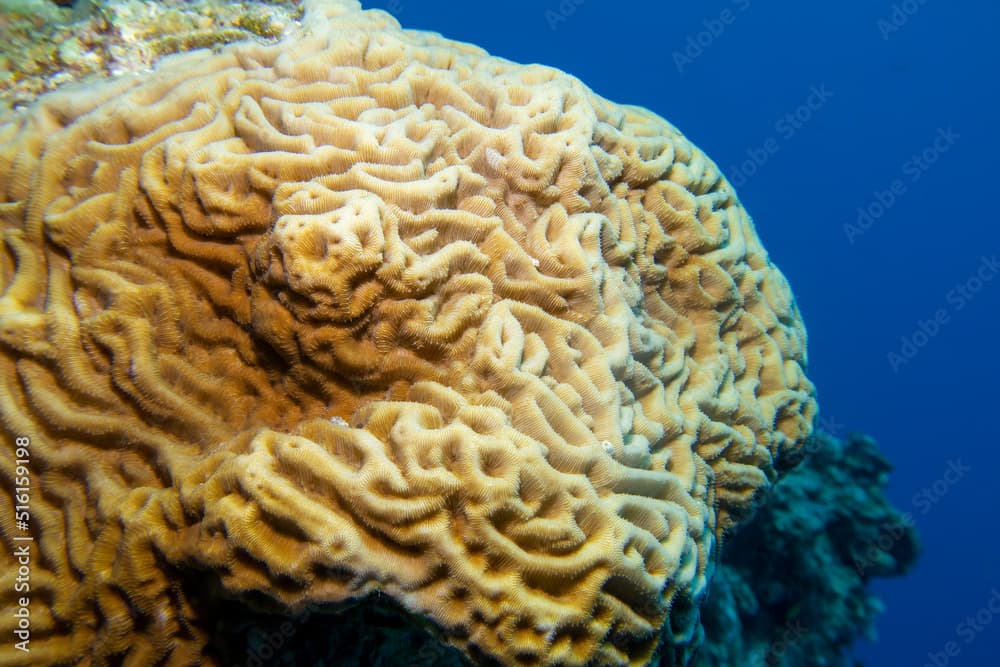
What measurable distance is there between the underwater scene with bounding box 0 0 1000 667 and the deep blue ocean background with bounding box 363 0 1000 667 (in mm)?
62068

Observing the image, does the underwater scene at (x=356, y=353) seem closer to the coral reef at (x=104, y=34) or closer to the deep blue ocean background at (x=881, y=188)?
the coral reef at (x=104, y=34)

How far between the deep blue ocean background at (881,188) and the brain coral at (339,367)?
62778 mm

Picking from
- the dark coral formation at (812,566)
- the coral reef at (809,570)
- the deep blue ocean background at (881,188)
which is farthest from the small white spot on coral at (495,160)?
the deep blue ocean background at (881,188)

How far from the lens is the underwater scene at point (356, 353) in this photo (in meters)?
2.68

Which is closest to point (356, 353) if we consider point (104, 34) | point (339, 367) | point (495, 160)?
point (339, 367)

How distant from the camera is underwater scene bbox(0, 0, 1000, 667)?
268 cm

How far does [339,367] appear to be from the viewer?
10.2 feet

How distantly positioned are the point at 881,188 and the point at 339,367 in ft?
416

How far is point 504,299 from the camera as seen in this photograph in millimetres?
3322

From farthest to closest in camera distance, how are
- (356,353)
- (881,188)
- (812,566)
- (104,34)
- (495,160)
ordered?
(881,188) < (812,566) < (104,34) < (495,160) < (356,353)

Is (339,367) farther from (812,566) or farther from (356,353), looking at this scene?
(812,566)

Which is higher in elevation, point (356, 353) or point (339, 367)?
point (356, 353)

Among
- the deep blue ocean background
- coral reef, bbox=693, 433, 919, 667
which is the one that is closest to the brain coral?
coral reef, bbox=693, 433, 919, 667

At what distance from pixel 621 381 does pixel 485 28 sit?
5790 inches
